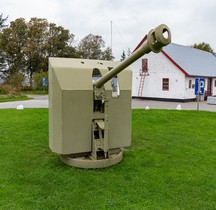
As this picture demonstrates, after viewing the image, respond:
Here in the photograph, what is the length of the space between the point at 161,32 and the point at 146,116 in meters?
7.60

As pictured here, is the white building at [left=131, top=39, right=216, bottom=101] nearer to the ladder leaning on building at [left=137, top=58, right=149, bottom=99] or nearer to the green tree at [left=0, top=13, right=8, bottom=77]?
the ladder leaning on building at [left=137, top=58, right=149, bottom=99]

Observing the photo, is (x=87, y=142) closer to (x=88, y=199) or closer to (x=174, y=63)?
(x=88, y=199)

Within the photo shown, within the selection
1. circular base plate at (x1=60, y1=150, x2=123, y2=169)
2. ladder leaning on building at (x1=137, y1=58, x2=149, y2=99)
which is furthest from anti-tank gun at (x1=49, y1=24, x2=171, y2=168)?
ladder leaning on building at (x1=137, y1=58, x2=149, y2=99)

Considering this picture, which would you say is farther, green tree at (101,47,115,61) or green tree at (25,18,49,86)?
green tree at (101,47,115,61)

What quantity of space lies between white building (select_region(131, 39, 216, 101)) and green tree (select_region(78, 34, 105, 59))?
2021cm

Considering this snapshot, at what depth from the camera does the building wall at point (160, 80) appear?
69.3 ft

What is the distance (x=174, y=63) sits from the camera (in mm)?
21219

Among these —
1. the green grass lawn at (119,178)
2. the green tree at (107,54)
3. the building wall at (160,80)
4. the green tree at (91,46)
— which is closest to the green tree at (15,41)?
the green tree at (91,46)

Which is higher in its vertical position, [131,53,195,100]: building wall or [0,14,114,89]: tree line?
[0,14,114,89]: tree line

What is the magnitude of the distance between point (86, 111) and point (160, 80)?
18860 mm

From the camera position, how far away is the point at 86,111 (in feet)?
14.5

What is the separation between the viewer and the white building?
21234mm

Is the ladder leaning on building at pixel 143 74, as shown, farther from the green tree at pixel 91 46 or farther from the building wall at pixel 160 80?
the green tree at pixel 91 46

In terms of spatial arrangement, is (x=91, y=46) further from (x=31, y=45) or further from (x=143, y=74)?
(x=143, y=74)
